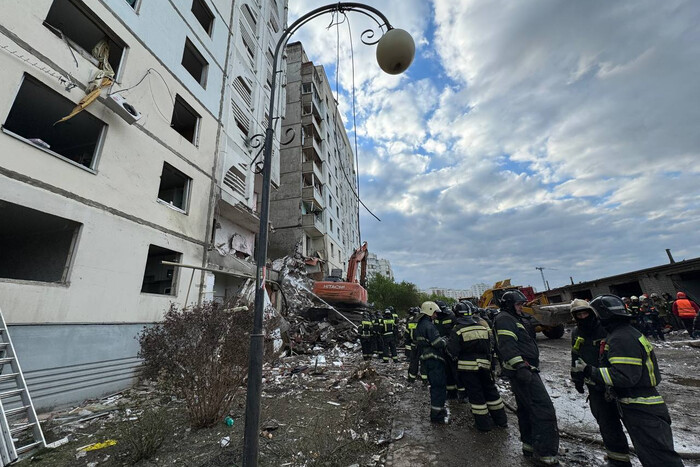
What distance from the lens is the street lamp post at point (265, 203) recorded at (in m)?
2.47

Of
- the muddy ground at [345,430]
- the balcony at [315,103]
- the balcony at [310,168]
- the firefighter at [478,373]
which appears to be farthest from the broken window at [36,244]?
the balcony at [315,103]

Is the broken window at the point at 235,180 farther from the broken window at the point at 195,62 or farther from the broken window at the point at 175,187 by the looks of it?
the broken window at the point at 195,62

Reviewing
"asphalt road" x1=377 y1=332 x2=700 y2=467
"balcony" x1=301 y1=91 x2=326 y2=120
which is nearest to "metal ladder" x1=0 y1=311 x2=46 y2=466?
"asphalt road" x1=377 y1=332 x2=700 y2=467

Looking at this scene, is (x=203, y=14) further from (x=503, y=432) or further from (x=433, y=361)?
(x=503, y=432)

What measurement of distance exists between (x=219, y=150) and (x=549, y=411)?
12.7m

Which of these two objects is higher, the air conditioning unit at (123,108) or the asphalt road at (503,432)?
the air conditioning unit at (123,108)

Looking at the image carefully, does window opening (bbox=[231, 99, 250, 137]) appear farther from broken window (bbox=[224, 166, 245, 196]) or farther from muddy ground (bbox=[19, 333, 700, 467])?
muddy ground (bbox=[19, 333, 700, 467])

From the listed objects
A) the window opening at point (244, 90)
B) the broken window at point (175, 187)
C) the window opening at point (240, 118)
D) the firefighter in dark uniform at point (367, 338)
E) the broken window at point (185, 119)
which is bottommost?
the firefighter in dark uniform at point (367, 338)

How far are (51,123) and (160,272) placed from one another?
4.99 meters

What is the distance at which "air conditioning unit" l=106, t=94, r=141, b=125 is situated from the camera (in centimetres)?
701

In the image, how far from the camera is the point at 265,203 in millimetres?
3156

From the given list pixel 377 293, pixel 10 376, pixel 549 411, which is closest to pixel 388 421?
pixel 549 411

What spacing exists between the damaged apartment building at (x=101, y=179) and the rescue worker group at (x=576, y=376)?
14.1 ft

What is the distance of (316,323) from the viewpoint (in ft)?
44.4
